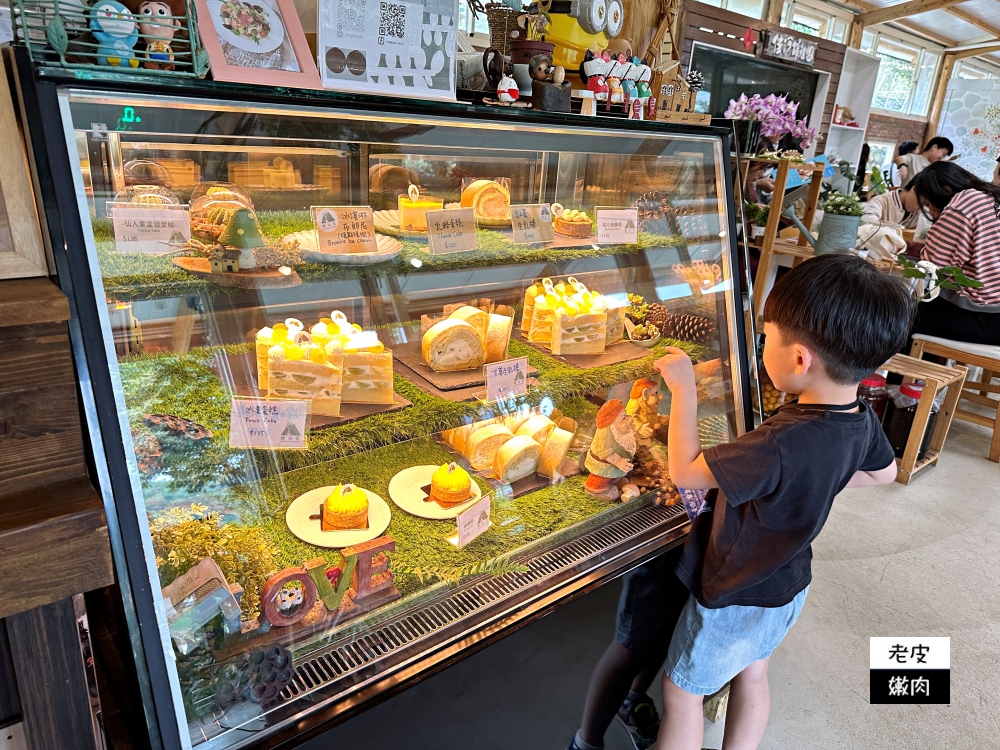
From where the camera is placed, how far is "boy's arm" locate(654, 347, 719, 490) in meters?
1.56

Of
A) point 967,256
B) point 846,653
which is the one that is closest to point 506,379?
point 846,653

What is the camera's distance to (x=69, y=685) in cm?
95

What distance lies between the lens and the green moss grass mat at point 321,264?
3.75 ft

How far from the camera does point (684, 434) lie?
5.30ft

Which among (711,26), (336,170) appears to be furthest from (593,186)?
(711,26)

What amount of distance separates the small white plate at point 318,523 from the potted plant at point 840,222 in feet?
11.9

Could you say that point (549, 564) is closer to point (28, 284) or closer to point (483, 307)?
point (483, 307)

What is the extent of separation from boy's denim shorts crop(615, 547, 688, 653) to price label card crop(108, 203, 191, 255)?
1418 mm

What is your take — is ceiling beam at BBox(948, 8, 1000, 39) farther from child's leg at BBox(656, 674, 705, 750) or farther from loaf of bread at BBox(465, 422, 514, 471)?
child's leg at BBox(656, 674, 705, 750)

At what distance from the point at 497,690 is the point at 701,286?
4.76 ft

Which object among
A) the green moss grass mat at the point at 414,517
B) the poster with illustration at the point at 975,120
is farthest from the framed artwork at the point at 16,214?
the poster with illustration at the point at 975,120

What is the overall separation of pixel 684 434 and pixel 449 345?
2.25ft

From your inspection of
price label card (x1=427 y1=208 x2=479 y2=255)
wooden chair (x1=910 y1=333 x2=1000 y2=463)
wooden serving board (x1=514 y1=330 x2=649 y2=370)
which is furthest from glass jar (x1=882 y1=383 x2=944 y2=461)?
price label card (x1=427 y1=208 x2=479 y2=255)

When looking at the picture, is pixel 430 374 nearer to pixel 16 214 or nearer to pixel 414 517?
pixel 414 517
